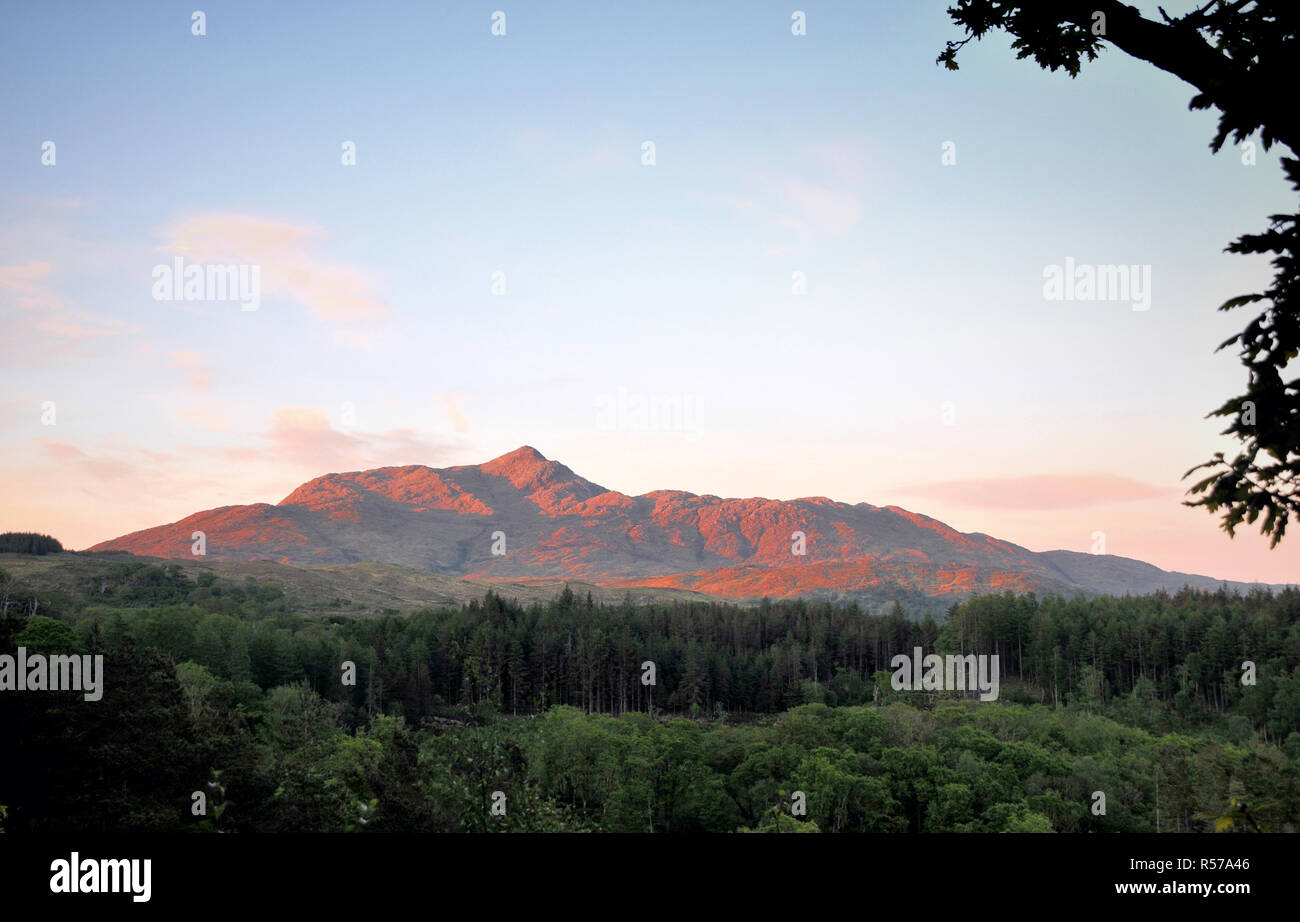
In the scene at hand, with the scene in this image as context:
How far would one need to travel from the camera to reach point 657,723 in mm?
81562

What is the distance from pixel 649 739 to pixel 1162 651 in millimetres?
102626

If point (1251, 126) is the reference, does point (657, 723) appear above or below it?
below

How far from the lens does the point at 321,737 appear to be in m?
70.8

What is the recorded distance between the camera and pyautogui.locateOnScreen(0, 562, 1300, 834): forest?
124 feet

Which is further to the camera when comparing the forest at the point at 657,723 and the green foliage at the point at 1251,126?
the forest at the point at 657,723

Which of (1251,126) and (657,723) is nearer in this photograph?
(1251,126)

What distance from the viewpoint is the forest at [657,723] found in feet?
124

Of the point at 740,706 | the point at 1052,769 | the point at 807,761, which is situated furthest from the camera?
the point at 740,706

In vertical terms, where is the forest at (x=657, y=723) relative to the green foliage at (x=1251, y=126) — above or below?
below

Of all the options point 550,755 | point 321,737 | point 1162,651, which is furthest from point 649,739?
point 1162,651

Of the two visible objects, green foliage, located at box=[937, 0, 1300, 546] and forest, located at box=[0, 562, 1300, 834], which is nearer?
green foliage, located at box=[937, 0, 1300, 546]

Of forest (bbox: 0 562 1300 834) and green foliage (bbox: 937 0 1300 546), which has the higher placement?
green foliage (bbox: 937 0 1300 546)
